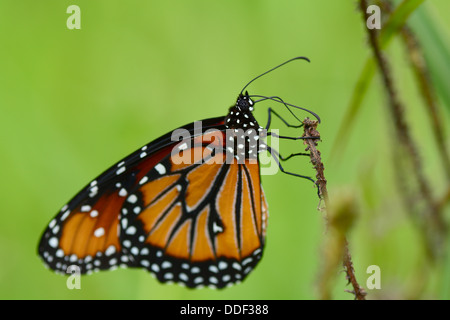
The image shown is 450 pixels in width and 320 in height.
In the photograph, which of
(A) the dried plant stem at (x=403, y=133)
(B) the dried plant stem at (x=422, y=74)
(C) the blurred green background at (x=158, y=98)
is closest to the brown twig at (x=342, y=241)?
(A) the dried plant stem at (x=403, y=133)

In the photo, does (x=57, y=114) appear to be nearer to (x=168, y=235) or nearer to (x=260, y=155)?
(x=168, y=235)

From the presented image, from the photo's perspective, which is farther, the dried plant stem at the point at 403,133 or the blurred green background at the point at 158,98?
the blurred green background at the point at 158,98

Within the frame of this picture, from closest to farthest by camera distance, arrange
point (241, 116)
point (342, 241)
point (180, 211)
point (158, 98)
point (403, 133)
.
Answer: point (342, 241)
point (403, 133)
point (241, 116)
point (180, 211)
point (158, 98)

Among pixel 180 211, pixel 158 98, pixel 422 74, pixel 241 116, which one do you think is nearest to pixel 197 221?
pixel 180 211

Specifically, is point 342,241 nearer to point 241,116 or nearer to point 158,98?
point 241,116

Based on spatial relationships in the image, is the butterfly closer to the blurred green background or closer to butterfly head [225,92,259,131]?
butterfly head [225,92,259,131]

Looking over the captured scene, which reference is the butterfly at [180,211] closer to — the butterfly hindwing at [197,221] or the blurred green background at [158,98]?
the butterfly hindwing at [197,221]

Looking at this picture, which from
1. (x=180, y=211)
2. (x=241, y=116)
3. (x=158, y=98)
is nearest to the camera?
(x=241, y=116)
